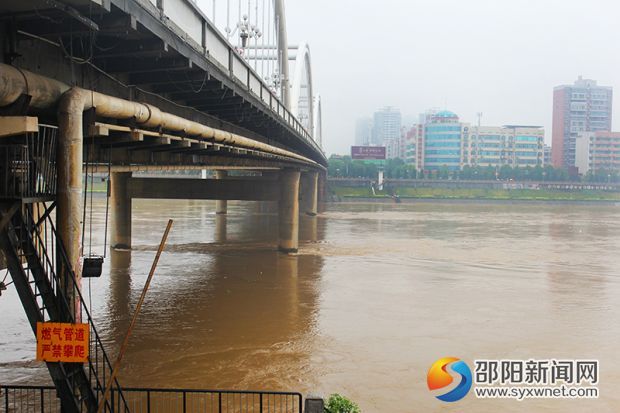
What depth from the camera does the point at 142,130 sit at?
43.2 feet

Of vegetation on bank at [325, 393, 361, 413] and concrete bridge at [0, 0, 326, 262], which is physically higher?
concrete bridge at [0, 0, 326, 262]

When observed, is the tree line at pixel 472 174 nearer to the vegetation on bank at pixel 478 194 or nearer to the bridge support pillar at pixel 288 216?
the vegetation on bank at pixel 478 194

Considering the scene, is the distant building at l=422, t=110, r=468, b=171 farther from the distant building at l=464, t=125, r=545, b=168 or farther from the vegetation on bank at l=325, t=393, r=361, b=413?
the vegetation on bank at l=325, t=393, r=361, b=413

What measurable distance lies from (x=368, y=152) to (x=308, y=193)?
87359 millimetres

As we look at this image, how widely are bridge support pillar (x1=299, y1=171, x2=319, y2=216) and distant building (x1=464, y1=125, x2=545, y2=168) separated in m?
105

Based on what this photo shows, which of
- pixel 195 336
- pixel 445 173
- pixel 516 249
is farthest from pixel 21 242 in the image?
pixel 445 173

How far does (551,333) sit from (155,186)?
23.5 m

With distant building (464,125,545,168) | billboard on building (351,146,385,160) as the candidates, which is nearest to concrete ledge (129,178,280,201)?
billboard on building (351,146,385,160)

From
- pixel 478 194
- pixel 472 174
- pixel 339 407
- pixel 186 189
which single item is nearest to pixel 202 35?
pixel 339 407

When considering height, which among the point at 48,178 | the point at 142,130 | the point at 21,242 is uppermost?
the point at 142,130

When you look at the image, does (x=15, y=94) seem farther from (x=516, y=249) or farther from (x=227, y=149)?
(x=516, y=249)

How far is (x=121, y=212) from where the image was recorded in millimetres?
35125

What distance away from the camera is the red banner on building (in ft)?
27.4

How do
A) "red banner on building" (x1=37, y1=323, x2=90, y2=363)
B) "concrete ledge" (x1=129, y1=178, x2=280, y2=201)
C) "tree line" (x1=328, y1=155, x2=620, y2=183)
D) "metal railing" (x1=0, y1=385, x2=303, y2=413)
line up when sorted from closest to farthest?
1. "red banner on building" (x1=37, y1=323, x2=90, y2=363)
2. "metal railing" (x1=0, y1=385, x2=303, y2=413)
3. "concrete ledge" (x1=129, y1=178, x2=280, y2=201)
4. "tree line" (x1=328, y1=155, x2=620, y2=183)
